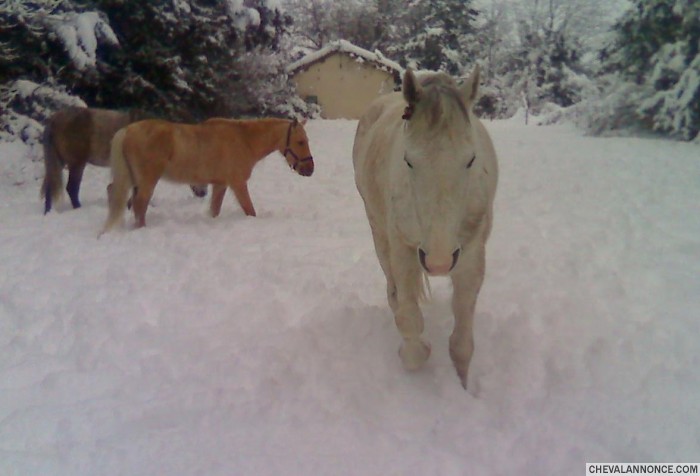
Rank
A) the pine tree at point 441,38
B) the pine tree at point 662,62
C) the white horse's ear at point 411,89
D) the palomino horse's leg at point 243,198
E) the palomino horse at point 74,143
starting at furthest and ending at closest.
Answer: the pine tree at point 441,38
the pine tree at point 662,62
the palomino horse at point 74,143
the palomino horse's leg at point 243,198
the white horse's ear at point 411,89

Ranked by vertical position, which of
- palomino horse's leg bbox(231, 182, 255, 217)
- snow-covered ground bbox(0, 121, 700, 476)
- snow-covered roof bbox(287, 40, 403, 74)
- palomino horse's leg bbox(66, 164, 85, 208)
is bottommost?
snow-covered roof bbox(287, 40, 403, 74)

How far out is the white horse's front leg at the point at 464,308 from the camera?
9.55ft

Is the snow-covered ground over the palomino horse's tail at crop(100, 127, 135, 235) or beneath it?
over

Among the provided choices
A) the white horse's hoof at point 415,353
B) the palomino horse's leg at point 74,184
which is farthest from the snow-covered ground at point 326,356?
the palomino horse's leg at point 74,184

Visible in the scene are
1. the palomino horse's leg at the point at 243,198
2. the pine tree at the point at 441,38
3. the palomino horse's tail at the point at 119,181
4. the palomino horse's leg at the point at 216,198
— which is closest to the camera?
the palomino horse's tail at the point at 119,181

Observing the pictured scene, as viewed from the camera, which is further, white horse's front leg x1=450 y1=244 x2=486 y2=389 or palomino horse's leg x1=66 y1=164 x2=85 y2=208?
palomino horse's leg x1=66 y1=164 x2=85 y2=208

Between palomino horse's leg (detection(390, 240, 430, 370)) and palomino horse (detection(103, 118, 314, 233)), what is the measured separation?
4593mm

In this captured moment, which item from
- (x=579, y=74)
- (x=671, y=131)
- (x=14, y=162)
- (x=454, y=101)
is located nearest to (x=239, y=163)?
(x=454, y=101)

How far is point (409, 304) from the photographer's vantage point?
2945 mm

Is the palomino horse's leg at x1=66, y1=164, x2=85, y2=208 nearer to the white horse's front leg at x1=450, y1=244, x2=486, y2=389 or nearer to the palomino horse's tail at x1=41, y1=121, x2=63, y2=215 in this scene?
the palomino horse's tail at x1=41, y1=121, x2=63, y2=215

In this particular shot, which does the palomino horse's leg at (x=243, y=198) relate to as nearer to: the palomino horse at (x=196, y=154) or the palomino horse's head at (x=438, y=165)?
the palomino horse at (x=196, y=154)

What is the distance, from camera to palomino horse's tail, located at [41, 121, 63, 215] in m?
7.66

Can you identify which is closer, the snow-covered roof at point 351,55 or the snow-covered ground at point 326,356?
the snow-covered ground at point 326,356

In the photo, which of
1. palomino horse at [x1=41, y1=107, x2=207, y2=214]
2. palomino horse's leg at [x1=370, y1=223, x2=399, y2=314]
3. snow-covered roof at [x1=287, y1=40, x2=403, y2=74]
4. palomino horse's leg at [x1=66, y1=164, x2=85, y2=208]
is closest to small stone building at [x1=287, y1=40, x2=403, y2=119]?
snow-covered roof at [x1=287, y1=40, x2=403, y2=74]
